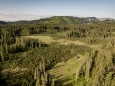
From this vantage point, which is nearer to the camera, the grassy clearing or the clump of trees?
the clump of trees

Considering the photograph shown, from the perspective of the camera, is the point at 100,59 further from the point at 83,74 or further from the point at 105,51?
the point at 83,74

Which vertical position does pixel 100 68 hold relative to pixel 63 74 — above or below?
above

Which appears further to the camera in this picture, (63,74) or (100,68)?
(63,74)

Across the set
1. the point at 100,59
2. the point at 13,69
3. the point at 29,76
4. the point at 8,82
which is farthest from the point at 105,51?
the point at 13,69

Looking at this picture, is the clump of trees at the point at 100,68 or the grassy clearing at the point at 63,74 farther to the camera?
the grassy clearing at the point at 63,74

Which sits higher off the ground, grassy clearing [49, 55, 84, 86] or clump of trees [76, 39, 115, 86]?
clump of trees [76, 39, 115, 86]

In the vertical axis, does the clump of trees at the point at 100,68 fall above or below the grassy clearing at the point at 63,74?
above

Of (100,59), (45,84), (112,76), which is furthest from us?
(100,59)

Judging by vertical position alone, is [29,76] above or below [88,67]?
below

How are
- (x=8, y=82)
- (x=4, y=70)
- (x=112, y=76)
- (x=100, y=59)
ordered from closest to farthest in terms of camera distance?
(x=112, y=76), (x=100, y=59), (x=8, y=82), (x=4, y=70)

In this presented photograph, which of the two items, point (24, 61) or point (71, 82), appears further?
point (24, 61)

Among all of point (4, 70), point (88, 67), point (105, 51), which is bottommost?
point (4, 70)
